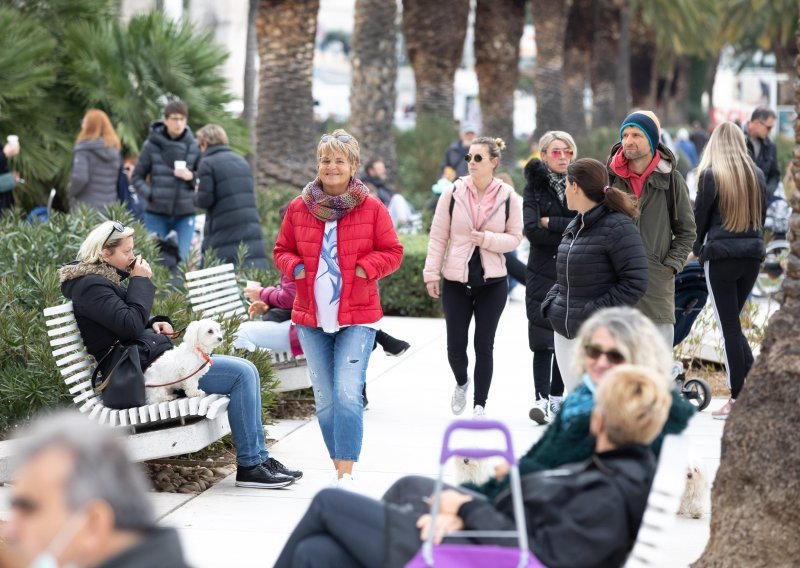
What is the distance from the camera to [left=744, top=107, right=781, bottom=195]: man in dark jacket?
1162 centimetres

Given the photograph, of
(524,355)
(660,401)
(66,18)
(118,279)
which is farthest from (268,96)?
(660,401)

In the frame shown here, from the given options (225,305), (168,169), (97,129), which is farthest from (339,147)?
(97,129)

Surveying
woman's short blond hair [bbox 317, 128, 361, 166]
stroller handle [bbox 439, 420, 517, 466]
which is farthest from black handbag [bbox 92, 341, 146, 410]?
stroller handle [bbox 439, 420, 517, 466]

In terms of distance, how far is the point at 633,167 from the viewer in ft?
23.6

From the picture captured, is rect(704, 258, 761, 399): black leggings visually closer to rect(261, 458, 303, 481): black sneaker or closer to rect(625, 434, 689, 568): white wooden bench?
rect(261, 458, 303, 481): black sneaker

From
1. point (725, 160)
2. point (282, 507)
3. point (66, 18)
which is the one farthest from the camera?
point (66, 18)

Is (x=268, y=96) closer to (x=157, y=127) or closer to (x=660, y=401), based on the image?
(x=157, y=127)

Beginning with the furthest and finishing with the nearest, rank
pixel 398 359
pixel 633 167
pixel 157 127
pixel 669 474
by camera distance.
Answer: pixel 157 127
pixel 398 359
pixel 633 167
pixel 669 474

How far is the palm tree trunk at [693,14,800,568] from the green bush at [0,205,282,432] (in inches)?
130

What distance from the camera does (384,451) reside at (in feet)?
24.4

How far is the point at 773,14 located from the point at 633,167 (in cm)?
4076

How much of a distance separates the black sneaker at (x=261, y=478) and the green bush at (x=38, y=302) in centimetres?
98

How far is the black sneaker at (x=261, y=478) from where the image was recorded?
21.4 feet

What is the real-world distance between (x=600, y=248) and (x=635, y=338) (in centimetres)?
263
